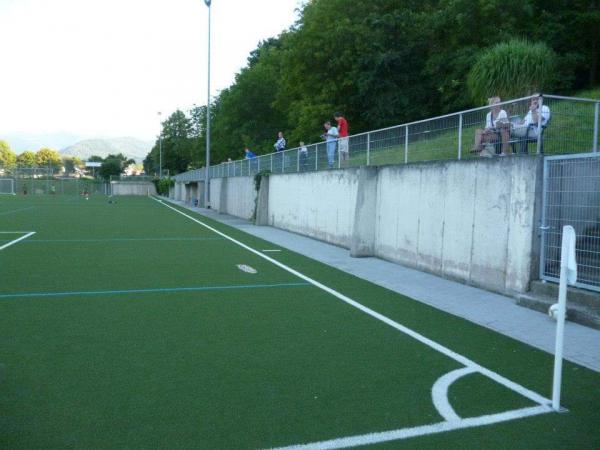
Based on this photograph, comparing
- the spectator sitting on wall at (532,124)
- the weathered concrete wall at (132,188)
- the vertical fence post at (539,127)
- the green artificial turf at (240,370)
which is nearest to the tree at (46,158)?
the weathered concrete wall at (132,188)

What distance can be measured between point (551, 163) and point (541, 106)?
0.85m

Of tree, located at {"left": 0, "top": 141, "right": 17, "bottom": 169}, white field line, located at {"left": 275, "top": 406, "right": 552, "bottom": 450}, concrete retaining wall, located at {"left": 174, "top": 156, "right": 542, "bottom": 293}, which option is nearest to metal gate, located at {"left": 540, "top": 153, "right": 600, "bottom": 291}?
concrete retaining wall, located at {"left": 174, "top": 156, "right": 542, "bottom": 293}

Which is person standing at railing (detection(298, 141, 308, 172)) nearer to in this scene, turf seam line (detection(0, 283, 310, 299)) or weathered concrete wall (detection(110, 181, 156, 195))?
turf seam line (detection(0, 283, 310, 299))

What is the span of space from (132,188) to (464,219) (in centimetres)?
8237

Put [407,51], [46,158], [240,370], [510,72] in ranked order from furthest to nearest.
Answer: [46,158] → [407,51] → [510,72] → [240,370]

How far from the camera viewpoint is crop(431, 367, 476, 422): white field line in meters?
4.24

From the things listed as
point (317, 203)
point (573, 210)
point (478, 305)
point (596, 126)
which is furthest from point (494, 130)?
point (317, 203)

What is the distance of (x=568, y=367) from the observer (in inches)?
211

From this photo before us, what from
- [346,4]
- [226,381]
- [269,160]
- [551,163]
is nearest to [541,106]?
[551,163]

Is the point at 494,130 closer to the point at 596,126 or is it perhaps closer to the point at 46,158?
the point at 596,126

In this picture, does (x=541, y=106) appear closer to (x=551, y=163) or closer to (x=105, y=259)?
(x=551, y=163)

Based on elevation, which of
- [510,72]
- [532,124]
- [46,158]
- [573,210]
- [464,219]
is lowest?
[464,219]

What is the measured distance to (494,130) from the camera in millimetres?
9195

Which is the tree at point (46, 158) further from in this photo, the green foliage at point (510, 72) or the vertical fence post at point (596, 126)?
the vertical fence post at point (596, 126)
